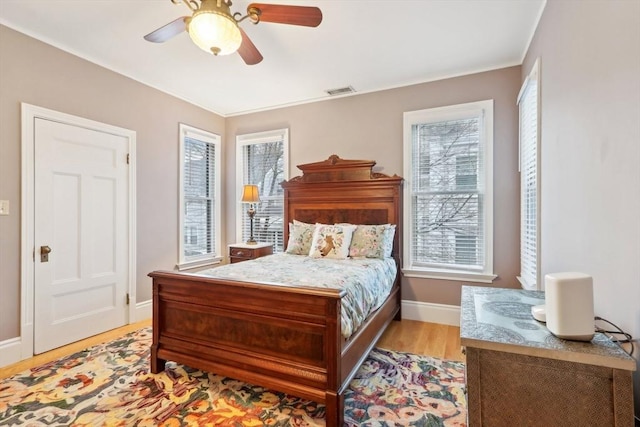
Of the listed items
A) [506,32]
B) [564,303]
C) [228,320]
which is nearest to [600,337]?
[564,303]

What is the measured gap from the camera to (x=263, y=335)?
1915 millimetres

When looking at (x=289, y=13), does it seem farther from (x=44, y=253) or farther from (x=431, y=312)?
(x=431, y=312)

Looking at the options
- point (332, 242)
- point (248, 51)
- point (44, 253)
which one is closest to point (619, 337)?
point (332, 242)

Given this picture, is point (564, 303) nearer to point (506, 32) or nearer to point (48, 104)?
point (506, 32)

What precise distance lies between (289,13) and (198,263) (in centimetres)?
339

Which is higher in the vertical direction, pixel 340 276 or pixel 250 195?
pixel 250 195

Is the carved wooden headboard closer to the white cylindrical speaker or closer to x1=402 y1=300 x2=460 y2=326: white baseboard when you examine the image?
x1=402 y1=300 x2=460 y2=326: white baseboard

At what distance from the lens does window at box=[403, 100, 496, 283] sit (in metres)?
3.19

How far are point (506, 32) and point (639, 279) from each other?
2.41 meters

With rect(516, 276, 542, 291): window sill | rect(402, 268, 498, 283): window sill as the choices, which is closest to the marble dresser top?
rect(516, 276, 542, 291): window sill

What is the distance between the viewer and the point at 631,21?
3.45 ft

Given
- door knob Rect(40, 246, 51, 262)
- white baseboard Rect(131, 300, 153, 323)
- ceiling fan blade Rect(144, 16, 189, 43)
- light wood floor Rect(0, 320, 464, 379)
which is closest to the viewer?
ceiling fan blade Rect(144, 16, 189, 43)

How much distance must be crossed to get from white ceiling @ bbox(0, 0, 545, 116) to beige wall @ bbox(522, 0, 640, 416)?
2.16 ft

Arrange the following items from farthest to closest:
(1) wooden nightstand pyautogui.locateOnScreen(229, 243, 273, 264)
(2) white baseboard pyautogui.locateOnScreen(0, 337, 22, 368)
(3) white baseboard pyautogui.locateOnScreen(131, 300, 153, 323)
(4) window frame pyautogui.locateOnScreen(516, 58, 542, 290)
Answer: (1) wooden nightstand pyautogui.locateOnScreen(229, 243, 273, 264) < (3) white baseboard pyautogui.locateOnScreen(131, 300, 153, 323) < (2) white baseboard pyautogui.locateOnScreen(0, 337, 22, 368) < (4) window frame pyautogui.locateOnScreen(516, 58, 542, 290)
